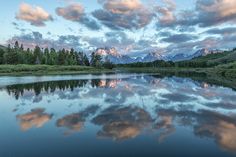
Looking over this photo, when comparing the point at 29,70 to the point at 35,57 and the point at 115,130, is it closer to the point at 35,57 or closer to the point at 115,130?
the point at 35,57

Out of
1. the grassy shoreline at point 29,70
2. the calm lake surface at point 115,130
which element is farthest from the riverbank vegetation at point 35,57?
the calm lake surface at point 115,130

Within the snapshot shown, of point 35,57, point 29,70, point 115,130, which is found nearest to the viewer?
point 115,130

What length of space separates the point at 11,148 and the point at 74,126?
5.69 m

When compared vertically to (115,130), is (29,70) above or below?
below

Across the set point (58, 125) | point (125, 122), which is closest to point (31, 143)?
point (58, 125)

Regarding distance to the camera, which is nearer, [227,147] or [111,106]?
[227,147]

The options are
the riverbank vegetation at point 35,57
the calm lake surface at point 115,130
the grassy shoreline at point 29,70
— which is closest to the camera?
the calm lake surface at point 115,130

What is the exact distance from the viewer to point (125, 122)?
20750 millimetres

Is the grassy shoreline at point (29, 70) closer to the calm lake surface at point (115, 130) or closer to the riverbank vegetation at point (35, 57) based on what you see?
the riverbank vegetation at point (35, 57)

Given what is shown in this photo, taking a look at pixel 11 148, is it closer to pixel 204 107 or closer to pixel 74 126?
pixel 74 126

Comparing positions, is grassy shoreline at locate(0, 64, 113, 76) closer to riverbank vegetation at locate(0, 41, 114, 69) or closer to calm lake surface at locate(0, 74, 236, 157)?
riverbank vegetation at locate(0, 41, 114, 69)

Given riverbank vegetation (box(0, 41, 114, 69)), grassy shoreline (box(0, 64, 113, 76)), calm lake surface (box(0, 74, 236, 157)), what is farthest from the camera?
riverbank vegetation (box(0, 41, 114, 69))

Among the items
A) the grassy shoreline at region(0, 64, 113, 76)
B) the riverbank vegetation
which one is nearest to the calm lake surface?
the grassy shoreline at region(0, 64, 113, 76)

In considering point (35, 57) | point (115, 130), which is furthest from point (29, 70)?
point (115, 130)
